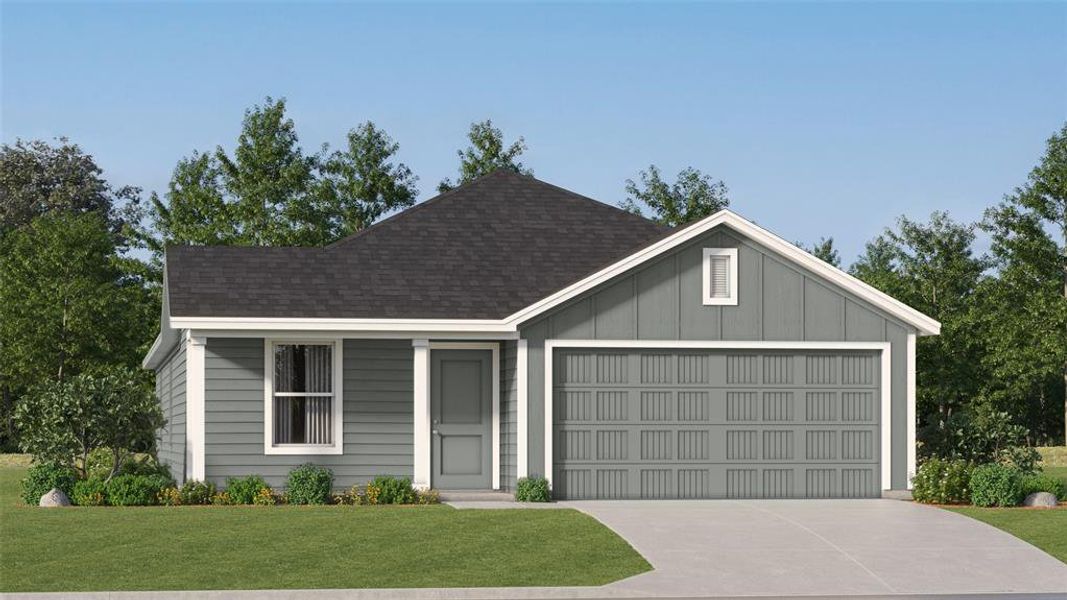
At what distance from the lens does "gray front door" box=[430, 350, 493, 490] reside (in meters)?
24.7

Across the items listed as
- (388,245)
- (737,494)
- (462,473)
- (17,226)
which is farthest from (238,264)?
(17,226)

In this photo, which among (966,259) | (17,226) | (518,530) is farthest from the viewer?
(17,226)

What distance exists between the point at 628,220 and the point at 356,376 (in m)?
A: 6.70

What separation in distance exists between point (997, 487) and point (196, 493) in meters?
12.1

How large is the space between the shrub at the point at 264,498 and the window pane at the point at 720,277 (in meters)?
7.64

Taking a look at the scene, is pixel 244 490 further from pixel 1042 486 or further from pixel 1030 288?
pixel 1030 288

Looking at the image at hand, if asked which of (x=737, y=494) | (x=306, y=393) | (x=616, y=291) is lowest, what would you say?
(x=737, y=494)

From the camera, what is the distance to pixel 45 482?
2323 cm

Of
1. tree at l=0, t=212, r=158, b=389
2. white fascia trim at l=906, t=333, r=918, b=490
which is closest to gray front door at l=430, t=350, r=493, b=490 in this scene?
white fascia trim at l=906, t=333, r=918, b=490

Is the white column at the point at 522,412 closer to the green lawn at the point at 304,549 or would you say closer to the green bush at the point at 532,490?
the green bush at the point at 532,490

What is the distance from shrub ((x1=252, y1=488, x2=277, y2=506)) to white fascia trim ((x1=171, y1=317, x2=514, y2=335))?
252 centimetres

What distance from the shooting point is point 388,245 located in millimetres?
26594

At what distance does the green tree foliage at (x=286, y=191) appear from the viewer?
145 ft

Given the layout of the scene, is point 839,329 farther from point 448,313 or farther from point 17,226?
point 17,226
